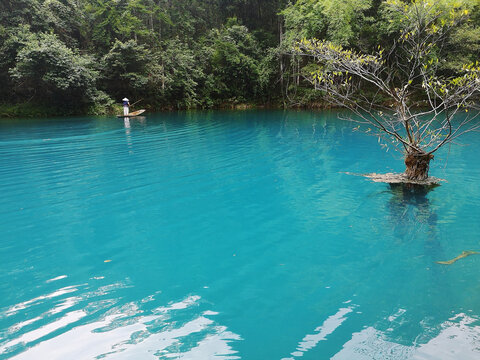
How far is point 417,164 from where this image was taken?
22.7ft

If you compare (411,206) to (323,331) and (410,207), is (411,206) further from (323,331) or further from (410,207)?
(323,331)

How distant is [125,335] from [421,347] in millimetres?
2525

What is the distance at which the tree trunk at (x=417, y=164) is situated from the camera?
6.80 m

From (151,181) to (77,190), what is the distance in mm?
1583

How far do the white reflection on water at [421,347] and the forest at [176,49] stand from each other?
25.9 meters

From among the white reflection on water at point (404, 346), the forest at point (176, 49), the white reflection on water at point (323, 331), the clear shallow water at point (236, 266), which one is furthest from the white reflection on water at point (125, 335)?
the forest at point (176, 49)

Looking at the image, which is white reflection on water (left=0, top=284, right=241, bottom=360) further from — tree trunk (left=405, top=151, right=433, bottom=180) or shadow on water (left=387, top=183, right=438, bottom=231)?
tree trunk (left=405, top=151, right=433, bottom=180)

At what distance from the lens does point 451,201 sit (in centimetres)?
627

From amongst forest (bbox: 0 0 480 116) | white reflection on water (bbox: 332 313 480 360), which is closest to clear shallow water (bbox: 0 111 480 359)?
white reflection on water (bbox: 332 313 480 360)

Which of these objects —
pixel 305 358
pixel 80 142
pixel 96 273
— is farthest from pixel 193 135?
pixel 305 358

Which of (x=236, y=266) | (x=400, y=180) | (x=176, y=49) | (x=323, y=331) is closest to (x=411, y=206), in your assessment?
(x=400, y=180)

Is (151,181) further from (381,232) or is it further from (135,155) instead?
(381,232)

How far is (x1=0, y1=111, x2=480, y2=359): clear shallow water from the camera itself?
2.88m

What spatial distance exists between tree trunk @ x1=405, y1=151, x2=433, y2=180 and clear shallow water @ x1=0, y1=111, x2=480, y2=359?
2.02 feet
